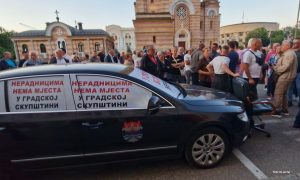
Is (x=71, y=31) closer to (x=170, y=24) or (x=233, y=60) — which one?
(x=170, y=24)

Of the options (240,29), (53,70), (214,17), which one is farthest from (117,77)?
(240,29)

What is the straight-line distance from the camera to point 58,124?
7.89 ft

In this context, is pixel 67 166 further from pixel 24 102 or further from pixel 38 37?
pixel 38 37

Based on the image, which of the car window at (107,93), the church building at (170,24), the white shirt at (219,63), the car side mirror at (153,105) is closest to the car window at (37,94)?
the car window at (107,93)

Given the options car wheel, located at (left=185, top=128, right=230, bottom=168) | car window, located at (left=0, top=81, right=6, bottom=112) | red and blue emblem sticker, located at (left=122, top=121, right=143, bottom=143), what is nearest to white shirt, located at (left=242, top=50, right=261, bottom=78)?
car wheel, located at (left=185, top=128, right=230, bottom=168)

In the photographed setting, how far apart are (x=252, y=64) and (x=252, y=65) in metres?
0.02

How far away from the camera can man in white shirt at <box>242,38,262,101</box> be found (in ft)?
14.1

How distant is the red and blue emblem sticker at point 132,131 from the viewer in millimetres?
2566

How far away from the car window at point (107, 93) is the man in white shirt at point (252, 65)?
9.26 ft

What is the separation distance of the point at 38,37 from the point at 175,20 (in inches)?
1141

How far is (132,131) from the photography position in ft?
8.54

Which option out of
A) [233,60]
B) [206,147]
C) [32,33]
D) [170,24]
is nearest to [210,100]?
[206,147]

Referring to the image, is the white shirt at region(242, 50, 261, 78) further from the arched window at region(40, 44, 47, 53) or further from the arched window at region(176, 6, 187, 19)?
the arched window at region(40, 44, 47, 53)

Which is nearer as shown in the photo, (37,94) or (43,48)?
(37,94)
